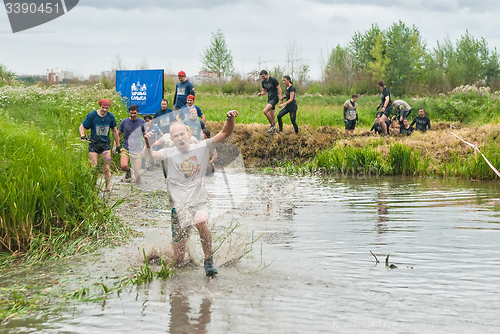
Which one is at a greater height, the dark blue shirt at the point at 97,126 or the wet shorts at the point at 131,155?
the dark blue shirt at the point at 97,126

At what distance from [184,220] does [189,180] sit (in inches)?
16.3

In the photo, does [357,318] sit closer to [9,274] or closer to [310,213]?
[9,274]

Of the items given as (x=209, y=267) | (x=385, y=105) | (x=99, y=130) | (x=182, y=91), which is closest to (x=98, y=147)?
(x=99, y=130)

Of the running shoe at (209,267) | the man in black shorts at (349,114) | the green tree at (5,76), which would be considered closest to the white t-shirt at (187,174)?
the running shoe at (209,267)

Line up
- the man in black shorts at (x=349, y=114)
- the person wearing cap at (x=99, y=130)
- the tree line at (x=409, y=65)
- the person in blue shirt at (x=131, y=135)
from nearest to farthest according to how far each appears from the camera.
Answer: the person wearing cap at (x=99, y=130) < the person in blue shirt at (x=131, y=135) < the man in black shorts at (x=349, y=114) < the tree line at (x=409, y=65)

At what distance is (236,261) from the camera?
5.90m

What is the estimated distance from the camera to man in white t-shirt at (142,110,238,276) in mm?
5238

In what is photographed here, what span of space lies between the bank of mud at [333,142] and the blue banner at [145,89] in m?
2.70

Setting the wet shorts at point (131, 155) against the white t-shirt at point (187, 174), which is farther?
the wet shorts at point (131, 155)

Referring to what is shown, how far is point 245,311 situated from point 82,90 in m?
Answer: 21.4

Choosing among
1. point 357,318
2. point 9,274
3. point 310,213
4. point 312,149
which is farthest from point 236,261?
point 312,149

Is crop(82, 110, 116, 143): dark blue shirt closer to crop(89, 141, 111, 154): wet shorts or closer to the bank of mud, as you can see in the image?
crop(89, 141, 111, 154): wet shorts

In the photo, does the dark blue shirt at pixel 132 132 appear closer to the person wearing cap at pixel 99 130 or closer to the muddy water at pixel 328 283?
the person wearing cap at pixel 99 130

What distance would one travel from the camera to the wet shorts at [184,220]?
5242mm
